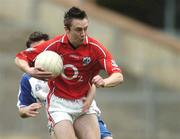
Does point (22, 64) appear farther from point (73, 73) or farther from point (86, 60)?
point (86, 60)

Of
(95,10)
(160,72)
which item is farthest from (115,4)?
(160,72)

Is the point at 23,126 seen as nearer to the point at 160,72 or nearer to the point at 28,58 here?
the point at 160,72

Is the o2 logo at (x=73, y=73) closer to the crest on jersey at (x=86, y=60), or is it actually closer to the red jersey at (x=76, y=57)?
the red jersey at (x=76, y=57)

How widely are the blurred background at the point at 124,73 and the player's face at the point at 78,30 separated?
850cm

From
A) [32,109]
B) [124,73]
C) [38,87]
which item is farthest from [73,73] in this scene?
[124,73]

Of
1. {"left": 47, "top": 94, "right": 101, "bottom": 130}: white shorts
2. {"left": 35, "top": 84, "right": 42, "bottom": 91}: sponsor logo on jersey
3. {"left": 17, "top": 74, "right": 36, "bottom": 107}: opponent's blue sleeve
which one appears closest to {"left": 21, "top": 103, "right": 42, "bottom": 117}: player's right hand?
{"left": 47, "top": 94, "right": 101, "bottom": 130}: white shorts

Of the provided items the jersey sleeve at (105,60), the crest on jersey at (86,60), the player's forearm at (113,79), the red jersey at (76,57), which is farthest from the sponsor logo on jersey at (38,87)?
the player's forearm at (113,79)

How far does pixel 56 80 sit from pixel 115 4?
Result: 57.3 feet

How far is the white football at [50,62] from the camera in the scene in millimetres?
10367

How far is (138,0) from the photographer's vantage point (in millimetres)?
27641

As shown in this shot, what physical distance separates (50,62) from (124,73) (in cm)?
1158

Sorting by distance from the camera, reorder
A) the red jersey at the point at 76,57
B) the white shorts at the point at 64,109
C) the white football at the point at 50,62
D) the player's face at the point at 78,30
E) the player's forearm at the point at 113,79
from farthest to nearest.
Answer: the white shorts at the point at 64,109 → the red jersey at the point at 76,57 → the player's face at the point at 78,30 → the white football at the point at 50,62 → the player's forearm at the point at 113,79

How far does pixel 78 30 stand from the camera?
10555 millimetres

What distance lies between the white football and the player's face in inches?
12.8
